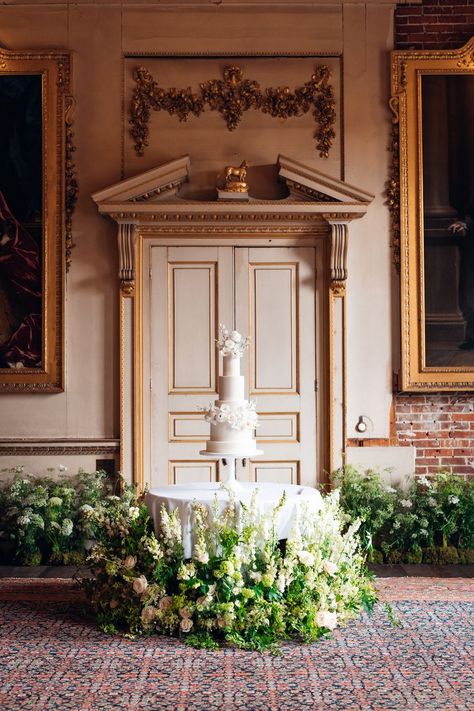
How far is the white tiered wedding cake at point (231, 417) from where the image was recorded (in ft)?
17.1

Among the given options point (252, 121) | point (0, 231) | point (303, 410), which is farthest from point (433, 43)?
point (0, 231)

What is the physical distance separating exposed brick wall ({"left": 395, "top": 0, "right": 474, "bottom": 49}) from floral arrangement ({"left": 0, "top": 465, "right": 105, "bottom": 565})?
14.3 ft

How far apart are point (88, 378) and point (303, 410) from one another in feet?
5.76

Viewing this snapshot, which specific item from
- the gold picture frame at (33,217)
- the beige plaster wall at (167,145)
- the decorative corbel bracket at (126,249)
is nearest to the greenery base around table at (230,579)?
the beige plaster wall at (167,145)

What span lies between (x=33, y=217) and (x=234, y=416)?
3021 millimetres

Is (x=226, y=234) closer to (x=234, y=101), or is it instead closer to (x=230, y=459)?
(x=234, y=101)

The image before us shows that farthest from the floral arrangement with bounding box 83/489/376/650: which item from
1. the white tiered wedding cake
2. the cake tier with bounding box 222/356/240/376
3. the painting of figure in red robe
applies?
the painting of figure in red robe

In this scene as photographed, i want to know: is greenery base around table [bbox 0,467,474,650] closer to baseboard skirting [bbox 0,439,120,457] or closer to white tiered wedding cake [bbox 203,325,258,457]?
white tiered wedding cake [bbox 203,325,258,457]

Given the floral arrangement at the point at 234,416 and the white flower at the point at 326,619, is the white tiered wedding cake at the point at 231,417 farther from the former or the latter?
the white flower at the point at 326,619

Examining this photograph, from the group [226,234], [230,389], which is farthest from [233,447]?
[226,234]

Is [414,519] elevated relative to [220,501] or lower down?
lower down

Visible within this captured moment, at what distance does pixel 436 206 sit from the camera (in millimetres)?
7273

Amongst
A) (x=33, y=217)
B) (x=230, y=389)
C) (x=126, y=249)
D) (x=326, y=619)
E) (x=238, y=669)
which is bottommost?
(x=238, y=669)

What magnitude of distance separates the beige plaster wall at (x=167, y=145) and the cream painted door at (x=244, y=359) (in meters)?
0.36
